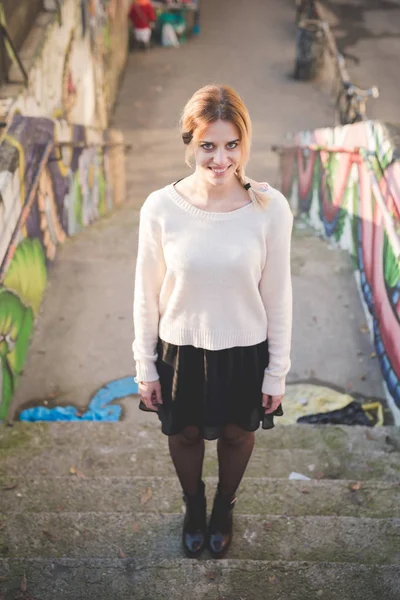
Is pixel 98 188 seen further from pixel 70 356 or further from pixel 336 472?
pixel 336 472

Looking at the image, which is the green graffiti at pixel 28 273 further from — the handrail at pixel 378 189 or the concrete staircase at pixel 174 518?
the handrail at pixel 378 189

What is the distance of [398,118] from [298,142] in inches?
167

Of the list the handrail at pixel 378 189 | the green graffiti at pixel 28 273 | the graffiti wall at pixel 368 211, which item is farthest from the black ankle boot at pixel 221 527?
the green graffiti at pixel 28 273

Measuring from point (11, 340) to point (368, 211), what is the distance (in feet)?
10.6

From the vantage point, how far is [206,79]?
14.3 meters

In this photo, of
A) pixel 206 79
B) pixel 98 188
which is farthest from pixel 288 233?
pixel 206 79

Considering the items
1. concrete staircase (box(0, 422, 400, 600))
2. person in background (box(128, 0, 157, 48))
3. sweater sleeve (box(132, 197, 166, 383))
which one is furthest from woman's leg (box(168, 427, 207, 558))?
person in background (box(128, 0, 157, 48))

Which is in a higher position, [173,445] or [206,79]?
[173,445]

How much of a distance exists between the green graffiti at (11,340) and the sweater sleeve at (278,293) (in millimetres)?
2442

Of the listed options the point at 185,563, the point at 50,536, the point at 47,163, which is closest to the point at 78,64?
the point at 47,163

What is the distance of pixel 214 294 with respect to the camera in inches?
94.9

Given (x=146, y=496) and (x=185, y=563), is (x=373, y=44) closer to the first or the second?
(x=146, y=496)

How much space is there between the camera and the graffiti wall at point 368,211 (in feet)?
15.7

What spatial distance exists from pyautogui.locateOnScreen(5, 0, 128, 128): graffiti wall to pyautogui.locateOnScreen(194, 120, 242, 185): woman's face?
3522 mm
